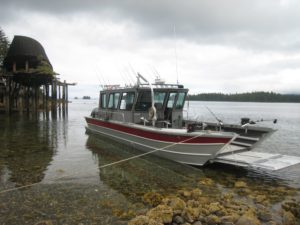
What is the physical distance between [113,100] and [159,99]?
338 cm

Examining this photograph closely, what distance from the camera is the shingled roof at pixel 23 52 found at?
30.2 meters

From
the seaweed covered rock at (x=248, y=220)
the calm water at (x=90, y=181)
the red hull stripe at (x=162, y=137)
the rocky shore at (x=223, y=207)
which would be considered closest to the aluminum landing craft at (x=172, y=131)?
the red hull stripe at (x=162, y=137)

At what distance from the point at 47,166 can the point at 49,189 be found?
107 inches

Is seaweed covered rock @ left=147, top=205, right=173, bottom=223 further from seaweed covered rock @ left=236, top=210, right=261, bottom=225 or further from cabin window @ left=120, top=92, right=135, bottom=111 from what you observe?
cabin window @ left=120, top=92, right=135, bottom=111

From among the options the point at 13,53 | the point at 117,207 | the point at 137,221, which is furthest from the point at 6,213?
the point at 13,53

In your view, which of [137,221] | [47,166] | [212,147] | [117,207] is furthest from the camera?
[47,166]

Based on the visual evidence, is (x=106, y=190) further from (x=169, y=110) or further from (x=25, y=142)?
(x=25, y=142)

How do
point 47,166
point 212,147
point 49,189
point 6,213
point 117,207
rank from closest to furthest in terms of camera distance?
point 6,213, point 117,207, point 49,189, point 212,147, point 47,166

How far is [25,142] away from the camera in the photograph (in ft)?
49.5

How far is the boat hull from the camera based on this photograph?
9.34 metres

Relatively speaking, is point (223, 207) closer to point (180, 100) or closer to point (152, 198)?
point (152, 198)

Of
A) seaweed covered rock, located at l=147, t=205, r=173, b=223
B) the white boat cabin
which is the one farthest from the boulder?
the white boat cabin

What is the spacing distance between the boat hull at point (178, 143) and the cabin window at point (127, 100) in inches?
35.2

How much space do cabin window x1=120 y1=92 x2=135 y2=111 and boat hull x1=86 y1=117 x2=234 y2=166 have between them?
2.93 ft
